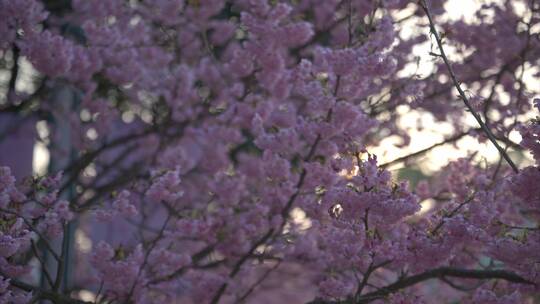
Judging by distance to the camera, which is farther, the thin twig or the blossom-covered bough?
the blossom-covered bough

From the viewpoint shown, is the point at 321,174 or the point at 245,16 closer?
the point at 321,174

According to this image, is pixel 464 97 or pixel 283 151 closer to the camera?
pixel 464 97

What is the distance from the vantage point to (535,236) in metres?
3.63

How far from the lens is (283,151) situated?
431 centimetres

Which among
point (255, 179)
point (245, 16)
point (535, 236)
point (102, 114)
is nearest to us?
point (535, 236)

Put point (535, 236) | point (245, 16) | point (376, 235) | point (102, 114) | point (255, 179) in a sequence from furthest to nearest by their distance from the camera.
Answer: point (102, 114) → point (255, 179) → point (245, 16) → point (376, 235) → point (535, 236)

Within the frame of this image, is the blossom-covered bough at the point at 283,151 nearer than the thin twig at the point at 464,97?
No

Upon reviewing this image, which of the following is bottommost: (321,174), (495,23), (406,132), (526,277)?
(526,277)

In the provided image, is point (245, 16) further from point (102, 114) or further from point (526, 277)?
point (102, 114)

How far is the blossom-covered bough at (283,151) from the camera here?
3.84m

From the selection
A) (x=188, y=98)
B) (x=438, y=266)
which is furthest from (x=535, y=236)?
(x=188, y=98)

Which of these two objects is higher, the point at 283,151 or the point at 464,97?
the point at 283,151

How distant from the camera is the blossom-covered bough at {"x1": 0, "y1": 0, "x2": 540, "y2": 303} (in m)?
3.84

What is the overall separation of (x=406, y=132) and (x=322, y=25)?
1243 millimetres
